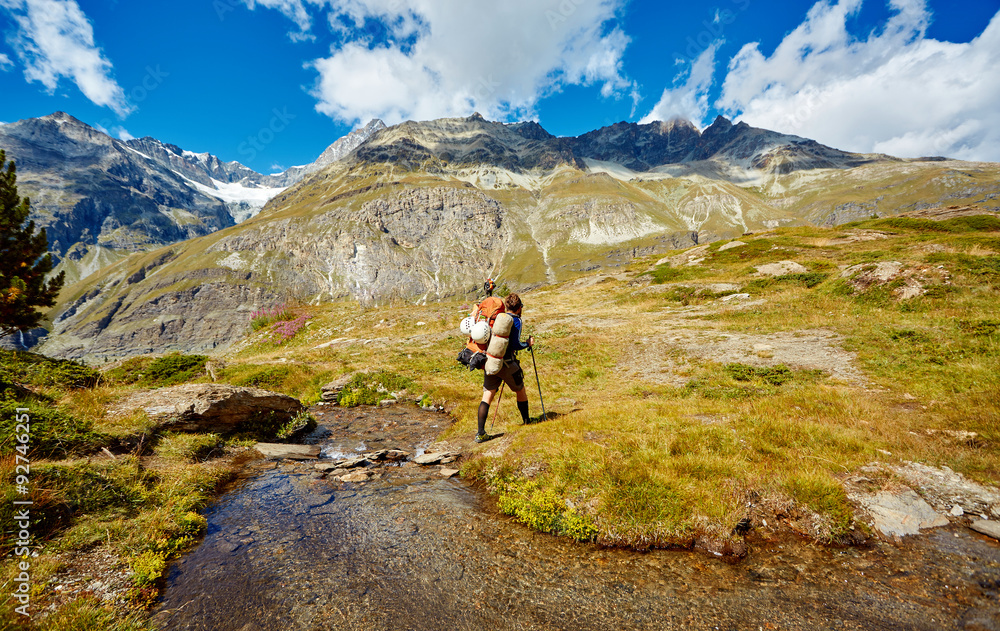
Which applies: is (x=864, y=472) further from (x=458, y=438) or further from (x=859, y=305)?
(x=859, y=305)

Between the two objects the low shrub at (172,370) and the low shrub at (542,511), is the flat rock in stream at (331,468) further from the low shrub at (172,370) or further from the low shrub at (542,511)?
the low shrub at (172,370)

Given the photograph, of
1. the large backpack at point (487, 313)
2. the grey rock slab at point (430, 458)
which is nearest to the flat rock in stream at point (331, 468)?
the grey rock slab at point (430, 458)

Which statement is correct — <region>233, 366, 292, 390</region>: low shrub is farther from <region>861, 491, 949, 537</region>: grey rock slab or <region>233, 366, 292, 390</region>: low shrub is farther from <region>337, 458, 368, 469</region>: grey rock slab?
<region>861, 491, 949, 537</region>: grey rock slab

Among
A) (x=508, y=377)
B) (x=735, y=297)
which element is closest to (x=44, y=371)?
(x=508, y=377)

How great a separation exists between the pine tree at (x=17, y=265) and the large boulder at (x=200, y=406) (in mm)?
6576

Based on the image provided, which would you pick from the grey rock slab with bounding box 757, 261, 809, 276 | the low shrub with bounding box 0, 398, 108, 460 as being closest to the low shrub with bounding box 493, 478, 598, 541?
the low shrub with bounding box 0, 398, 108, 460

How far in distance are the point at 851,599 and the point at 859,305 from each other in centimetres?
2347

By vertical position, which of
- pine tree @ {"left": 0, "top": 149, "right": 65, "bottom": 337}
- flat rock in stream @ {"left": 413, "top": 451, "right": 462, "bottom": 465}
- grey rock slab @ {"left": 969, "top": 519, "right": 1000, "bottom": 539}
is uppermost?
pine tree @ {"left": 0, "top": 149, "right": 65, "bottom": 337}

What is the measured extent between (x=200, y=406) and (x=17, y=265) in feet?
32.8

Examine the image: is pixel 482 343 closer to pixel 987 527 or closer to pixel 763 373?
pixel 987 527

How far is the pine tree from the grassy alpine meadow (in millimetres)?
2760

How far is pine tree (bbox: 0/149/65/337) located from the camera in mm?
12530

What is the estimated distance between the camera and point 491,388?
11164 millimetres

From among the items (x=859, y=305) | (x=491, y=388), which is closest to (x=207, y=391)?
(x=491, y=388)
